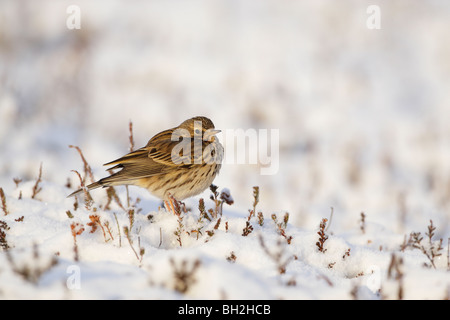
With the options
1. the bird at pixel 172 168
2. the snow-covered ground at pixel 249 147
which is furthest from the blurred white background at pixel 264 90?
the bird at pixel 172 168

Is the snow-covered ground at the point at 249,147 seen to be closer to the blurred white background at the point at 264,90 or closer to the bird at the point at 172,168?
the blurred white background at the point at 264,90

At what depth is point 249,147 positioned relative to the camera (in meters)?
11.1

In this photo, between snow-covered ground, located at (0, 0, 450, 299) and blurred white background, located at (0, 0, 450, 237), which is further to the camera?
blurred white background, located at (0, 0, 450, 237)

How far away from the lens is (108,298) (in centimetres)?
273

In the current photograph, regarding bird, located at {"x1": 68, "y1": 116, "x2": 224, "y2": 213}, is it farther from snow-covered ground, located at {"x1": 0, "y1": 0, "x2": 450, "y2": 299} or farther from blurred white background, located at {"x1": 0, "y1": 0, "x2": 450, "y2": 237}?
blurred white background, located at {"x1": 0, "y1": 0, "x2": 450, "y2": 237}

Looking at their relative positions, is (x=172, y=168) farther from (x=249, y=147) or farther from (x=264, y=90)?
(x=264, y=90)

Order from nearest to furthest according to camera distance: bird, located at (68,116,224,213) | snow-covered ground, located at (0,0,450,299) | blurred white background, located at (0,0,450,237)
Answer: snow-covered ground, located at (0,0,450,299)
bird, located at (68,116,224,213)
blurred white background, located at (0,0,450,237)

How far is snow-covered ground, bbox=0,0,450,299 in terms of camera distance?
3.09m

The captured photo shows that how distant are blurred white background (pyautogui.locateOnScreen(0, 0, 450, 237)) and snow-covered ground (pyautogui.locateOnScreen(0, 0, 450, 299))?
0.16ft

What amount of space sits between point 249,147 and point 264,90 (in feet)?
7.15

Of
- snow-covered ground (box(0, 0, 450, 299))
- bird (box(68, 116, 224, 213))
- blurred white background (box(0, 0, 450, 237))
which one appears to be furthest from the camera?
blurred white background (box(0, 0, 450, 237))

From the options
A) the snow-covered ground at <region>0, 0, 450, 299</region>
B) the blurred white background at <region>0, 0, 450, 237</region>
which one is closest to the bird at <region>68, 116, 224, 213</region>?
the snow-covered ground at <region>0, 0, 450, 299</region>

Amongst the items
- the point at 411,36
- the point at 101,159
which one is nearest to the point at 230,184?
the point at 101,159

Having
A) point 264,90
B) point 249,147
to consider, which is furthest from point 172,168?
point 264,90
